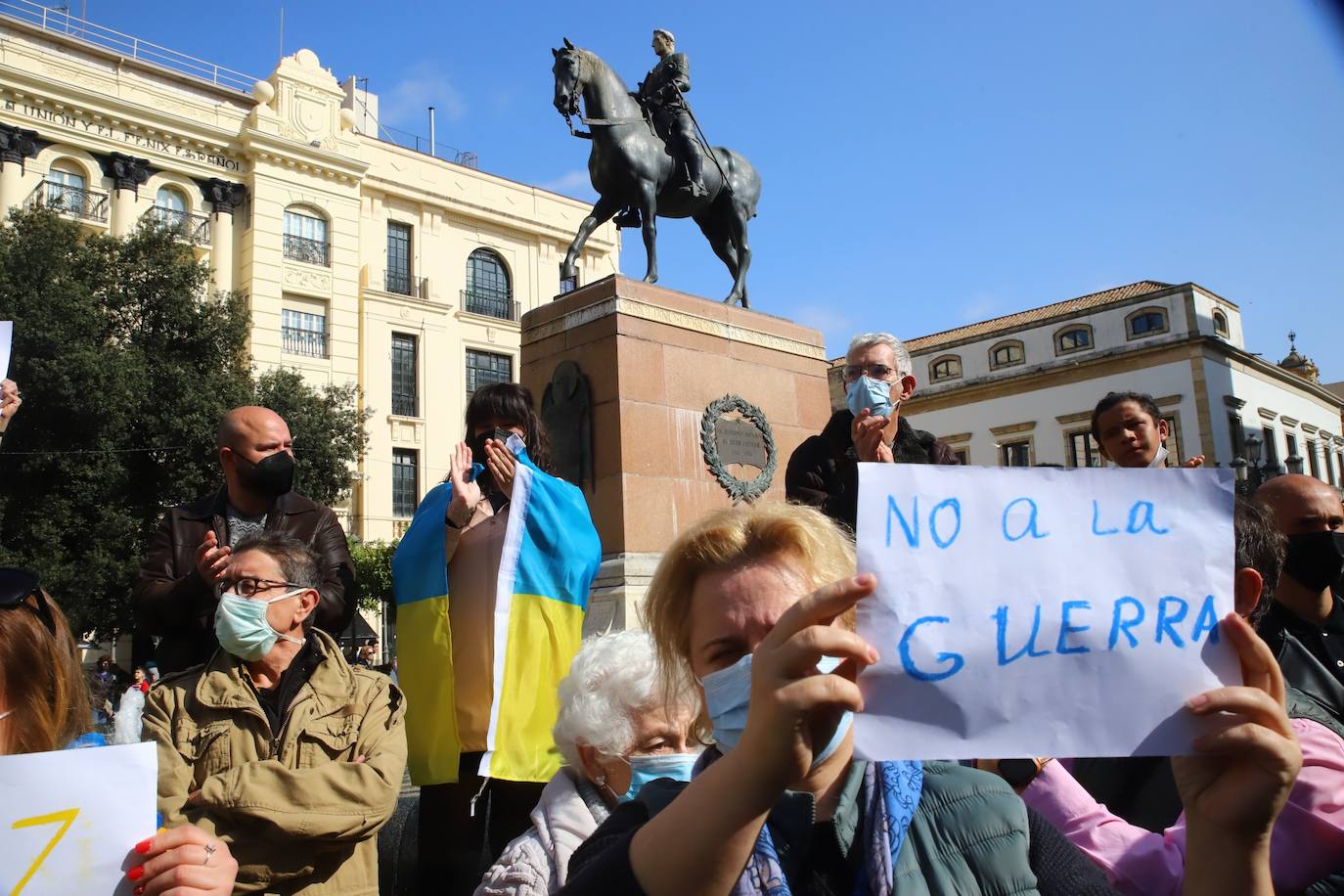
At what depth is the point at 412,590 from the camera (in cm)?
393

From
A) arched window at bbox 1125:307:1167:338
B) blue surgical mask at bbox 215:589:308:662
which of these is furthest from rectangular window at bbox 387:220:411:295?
blue surgical mask at bbox 215:589:308:662

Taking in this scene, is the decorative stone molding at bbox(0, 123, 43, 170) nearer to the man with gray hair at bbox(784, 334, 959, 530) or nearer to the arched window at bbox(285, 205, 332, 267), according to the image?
the arched window at bbox(285, 205, 332, 267)

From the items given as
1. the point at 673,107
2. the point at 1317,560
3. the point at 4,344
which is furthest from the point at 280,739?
the point at 673,107

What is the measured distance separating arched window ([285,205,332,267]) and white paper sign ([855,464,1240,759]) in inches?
1303

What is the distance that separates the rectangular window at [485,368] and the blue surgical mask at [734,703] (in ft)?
115

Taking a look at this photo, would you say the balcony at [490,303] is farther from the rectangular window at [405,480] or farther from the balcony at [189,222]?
the balcony at [189,222]

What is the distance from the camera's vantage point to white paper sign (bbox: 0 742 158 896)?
1.71 meters

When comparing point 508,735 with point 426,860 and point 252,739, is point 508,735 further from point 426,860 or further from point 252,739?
point 252,739

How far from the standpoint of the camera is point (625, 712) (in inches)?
107

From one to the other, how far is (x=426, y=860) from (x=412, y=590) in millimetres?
938

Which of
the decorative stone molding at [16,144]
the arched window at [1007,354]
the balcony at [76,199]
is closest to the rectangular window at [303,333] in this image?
the balcony at [76,199]

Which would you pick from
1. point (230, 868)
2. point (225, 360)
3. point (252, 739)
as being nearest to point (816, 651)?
point (230, 868)

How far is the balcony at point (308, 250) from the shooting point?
32.0m

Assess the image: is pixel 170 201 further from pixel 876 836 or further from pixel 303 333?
pixel 876 836
